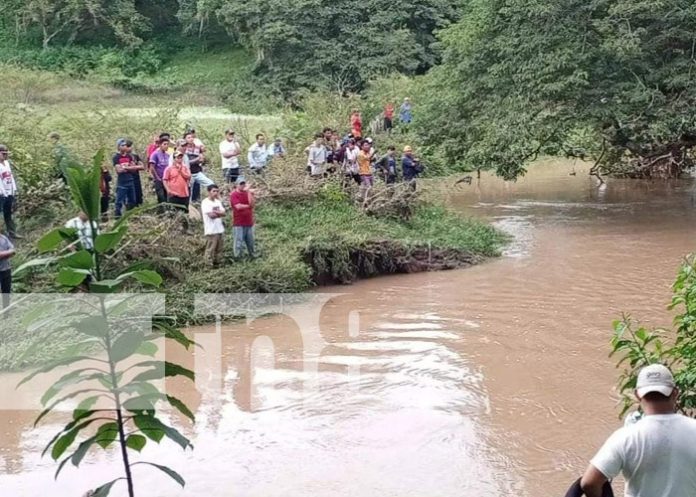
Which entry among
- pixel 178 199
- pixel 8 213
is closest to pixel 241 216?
pixel 178 199

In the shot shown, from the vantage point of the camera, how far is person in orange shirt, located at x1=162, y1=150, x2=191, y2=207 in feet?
44.1

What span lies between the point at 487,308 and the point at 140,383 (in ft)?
33.8

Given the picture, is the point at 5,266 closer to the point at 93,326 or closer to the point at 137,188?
the point at 137,188

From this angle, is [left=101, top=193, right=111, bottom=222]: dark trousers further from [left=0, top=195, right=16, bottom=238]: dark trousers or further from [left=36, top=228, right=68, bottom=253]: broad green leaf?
[left=36, top=228, right=68, bottom=253]: broad green leaf

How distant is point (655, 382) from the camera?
343cm

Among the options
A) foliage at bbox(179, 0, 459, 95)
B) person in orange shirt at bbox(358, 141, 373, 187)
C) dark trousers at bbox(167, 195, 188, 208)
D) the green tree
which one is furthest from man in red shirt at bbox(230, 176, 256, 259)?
the green tree

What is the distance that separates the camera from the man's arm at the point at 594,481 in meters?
3.46

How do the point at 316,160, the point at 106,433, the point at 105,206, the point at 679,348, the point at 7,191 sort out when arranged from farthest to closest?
the point at 316,160, the point at 105,206, the point at 7,191, the point at 679,348, the point at 106,433

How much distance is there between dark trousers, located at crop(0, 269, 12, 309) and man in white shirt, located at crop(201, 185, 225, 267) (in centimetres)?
336

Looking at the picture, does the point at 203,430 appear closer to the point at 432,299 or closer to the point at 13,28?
the point at 432,299

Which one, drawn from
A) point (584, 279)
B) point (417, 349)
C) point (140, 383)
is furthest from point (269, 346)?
point (140, 383)

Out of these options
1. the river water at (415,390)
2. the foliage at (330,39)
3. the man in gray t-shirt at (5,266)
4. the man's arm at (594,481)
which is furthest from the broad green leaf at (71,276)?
the foliage at (330,39)

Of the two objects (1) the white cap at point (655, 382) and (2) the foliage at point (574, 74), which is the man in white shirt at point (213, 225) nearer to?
(2) the foliage at point (574, 74)

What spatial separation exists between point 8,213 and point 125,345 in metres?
11.1
